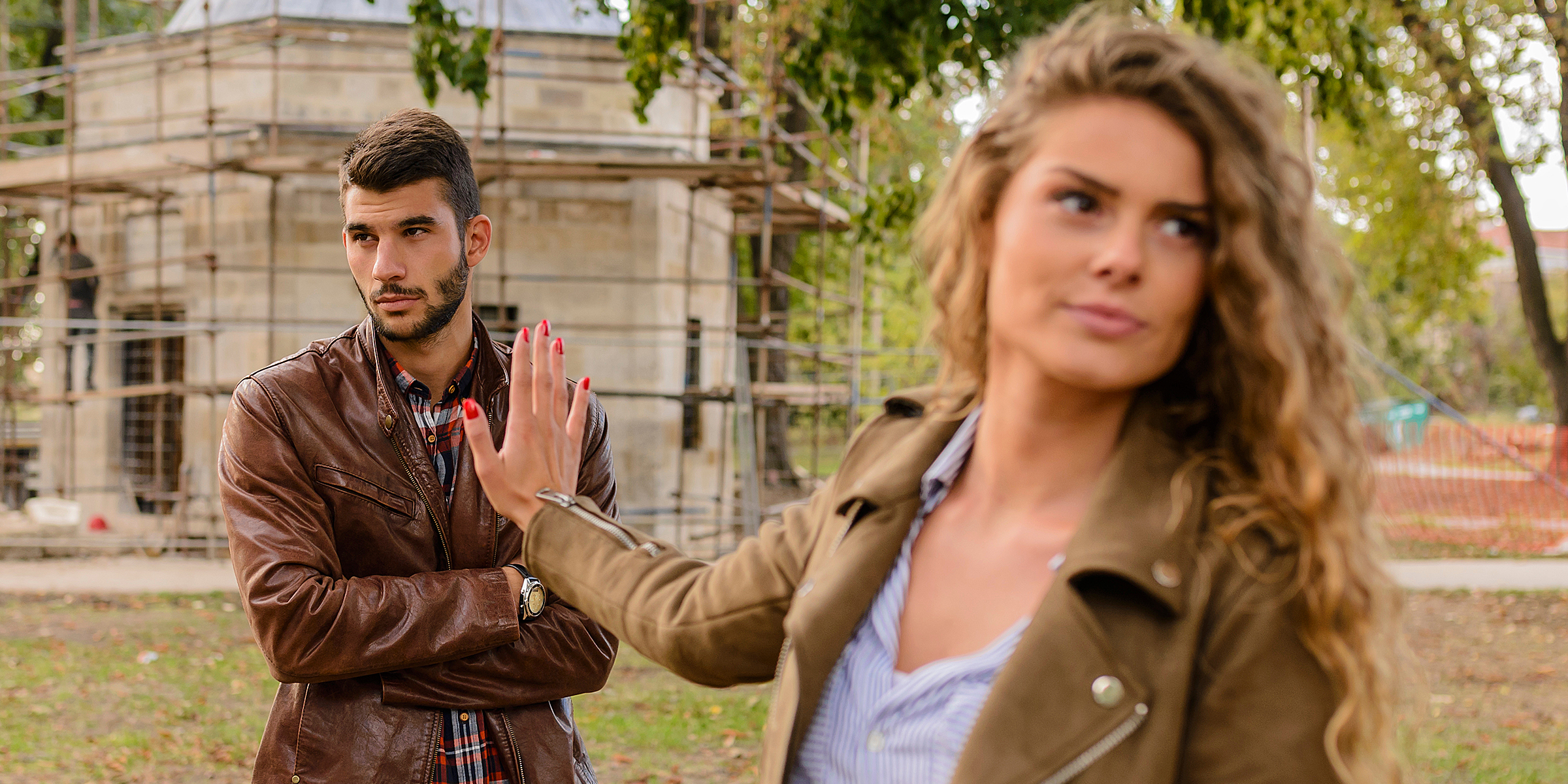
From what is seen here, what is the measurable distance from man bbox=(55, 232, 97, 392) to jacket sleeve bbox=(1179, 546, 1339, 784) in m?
16.9

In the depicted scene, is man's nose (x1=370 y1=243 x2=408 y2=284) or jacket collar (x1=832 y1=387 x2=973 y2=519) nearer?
jacket collar (x1=832 y1=387 x2=973 y2=519)

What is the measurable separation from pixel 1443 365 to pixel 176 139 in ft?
163

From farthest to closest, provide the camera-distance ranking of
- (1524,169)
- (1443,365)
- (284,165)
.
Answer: (1443,365)
(1524,169)
(284,165)

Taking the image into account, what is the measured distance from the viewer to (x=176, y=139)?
1423cm

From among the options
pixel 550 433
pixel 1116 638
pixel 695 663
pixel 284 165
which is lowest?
pixel 695 663

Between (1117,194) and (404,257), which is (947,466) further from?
(404,257)

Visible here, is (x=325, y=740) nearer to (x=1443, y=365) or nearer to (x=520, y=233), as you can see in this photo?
(x=520, y=233)

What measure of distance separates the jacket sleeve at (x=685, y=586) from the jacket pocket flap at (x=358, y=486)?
72 cm

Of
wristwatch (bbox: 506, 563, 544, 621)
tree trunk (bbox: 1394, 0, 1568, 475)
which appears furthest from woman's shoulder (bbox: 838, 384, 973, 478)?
tree trunk (bbox: 1394, 0, 1568, 475)

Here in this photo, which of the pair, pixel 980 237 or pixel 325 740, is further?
A: pixel 325 740

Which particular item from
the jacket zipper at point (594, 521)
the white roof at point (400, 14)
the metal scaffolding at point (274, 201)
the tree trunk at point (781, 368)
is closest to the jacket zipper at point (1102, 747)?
the jacket zipper at point (594, 521)

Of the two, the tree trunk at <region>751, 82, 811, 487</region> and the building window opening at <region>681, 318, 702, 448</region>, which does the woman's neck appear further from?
A: the tree trunk at <region>751, 82, 811, 487</region>

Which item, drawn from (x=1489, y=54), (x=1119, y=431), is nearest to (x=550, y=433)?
(x=1119, y=431)

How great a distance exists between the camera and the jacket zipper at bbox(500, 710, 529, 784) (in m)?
2.51
